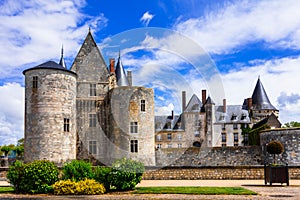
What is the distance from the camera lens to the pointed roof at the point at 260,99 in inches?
2232

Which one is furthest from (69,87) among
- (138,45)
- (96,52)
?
(138,45)

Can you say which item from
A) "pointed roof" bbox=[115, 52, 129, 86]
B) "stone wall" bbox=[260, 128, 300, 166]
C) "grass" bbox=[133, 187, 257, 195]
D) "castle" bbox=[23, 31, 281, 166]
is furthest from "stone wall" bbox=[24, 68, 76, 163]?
"stone wall" bbox=[260, 128, 300, 166]

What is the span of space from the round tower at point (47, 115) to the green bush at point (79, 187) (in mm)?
10364

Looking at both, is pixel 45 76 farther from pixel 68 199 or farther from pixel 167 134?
pixel 167 134

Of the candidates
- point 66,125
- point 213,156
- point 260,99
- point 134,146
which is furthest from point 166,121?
point 66,125

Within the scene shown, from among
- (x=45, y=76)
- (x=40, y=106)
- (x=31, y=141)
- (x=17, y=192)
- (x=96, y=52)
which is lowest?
(x=17, y=192)

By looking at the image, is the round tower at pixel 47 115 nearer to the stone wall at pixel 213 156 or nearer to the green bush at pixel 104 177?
the stone wall at pixel 213 156

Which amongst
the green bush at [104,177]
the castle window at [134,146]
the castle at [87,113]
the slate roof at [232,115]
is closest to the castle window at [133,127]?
the castle at [87,113]

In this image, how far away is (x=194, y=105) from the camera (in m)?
56.2

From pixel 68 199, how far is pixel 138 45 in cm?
934

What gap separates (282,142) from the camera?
26.3 meters

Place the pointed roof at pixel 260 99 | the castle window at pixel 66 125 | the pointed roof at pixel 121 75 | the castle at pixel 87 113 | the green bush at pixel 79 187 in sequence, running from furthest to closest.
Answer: the pointed roof at pixel 260 99 → the pointed roof at pixel 121 75 → the castle window at pixel 66 125 → the castle at pixel 87 113 → the green bush at pixel 79 187

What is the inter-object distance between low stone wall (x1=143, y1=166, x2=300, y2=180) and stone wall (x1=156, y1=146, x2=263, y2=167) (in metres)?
10.2

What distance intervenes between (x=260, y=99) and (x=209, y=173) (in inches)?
1614
